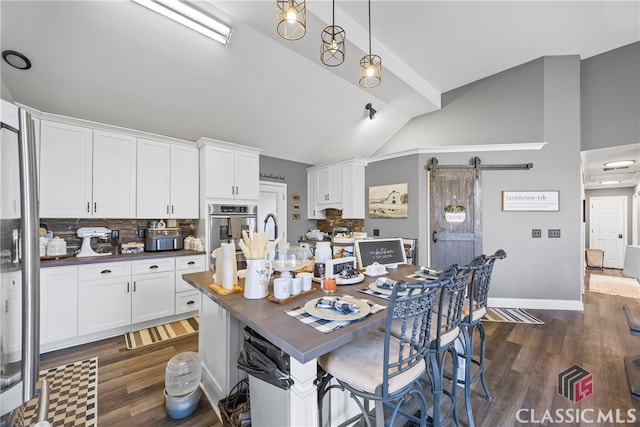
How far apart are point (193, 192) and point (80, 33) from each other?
1944 millimetres

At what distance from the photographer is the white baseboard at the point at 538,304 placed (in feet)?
12.1

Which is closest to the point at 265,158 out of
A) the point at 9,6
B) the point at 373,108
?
the point at 373,108

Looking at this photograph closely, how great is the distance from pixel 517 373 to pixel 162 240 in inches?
164

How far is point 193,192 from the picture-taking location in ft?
12.1

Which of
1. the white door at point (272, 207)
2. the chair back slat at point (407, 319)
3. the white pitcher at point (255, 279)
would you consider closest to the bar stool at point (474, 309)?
the chair back slat at point (407, 319)

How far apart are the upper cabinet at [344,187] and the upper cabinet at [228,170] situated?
1.60 m

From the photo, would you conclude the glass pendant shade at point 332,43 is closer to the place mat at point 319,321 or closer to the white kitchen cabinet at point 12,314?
the place mat at point 319,321

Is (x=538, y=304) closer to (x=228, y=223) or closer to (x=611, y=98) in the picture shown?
(x=611, y=98)

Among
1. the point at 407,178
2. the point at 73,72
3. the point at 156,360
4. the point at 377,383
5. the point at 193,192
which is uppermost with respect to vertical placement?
the point at 73,72

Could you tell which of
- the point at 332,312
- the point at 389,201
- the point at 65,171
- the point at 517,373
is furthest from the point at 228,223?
the point at 517,373

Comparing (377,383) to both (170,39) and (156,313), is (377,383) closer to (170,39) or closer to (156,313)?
(156,313)

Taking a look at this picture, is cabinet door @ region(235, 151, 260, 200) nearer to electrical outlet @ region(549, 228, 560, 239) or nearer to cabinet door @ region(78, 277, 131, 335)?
cabinet door @ region(78, 277, 131, 335)

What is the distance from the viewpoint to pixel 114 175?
3111 mm

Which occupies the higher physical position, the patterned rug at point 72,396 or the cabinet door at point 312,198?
the cabinet door at point 312,198
